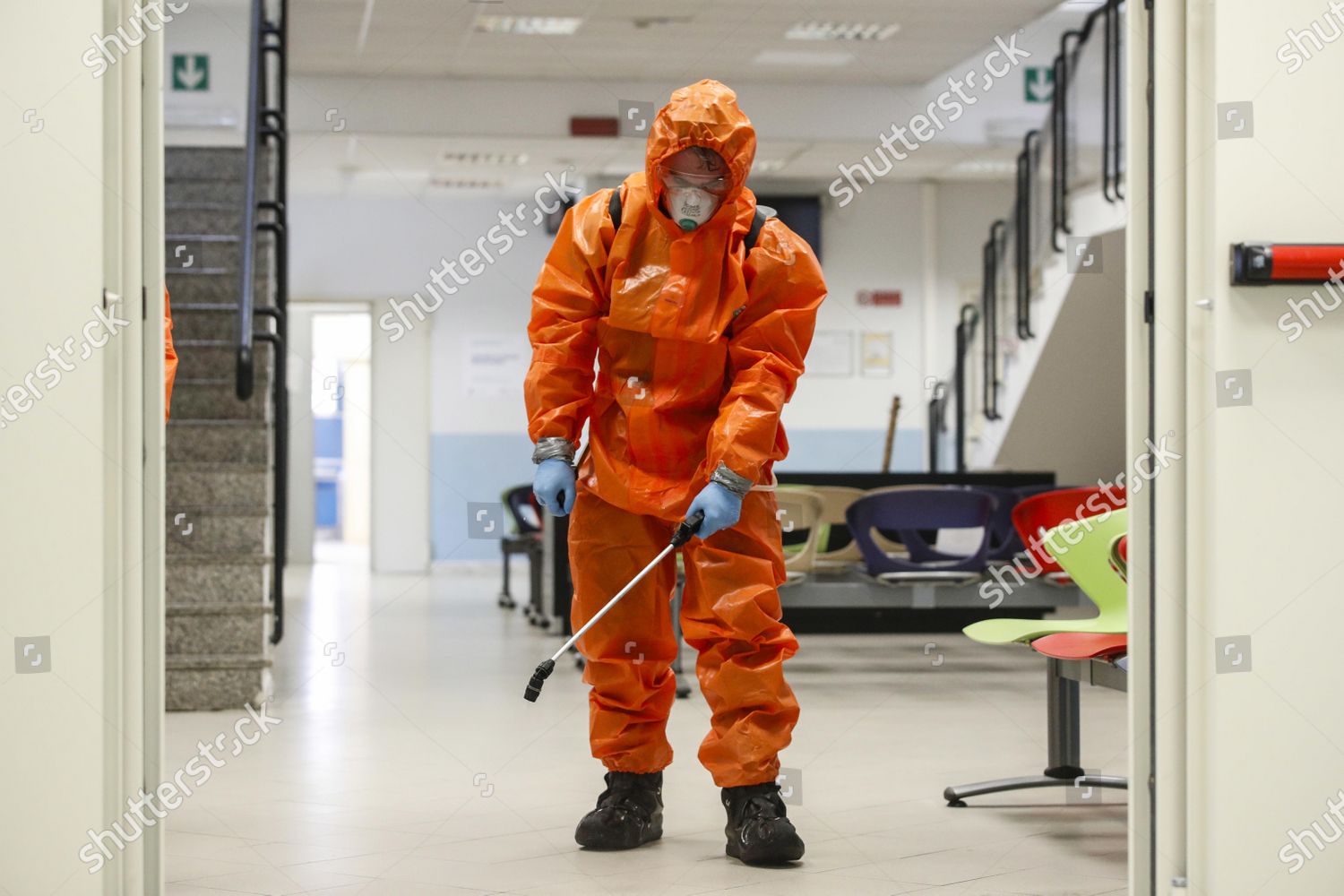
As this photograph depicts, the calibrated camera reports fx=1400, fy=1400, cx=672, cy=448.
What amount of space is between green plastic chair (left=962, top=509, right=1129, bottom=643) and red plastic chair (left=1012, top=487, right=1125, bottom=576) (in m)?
1.23

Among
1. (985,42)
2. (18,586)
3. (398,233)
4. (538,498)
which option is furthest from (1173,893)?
(398,233)

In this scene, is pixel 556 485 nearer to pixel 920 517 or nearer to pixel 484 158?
pixel 920 517

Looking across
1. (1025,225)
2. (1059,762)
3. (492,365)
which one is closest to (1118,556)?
(1059,762)

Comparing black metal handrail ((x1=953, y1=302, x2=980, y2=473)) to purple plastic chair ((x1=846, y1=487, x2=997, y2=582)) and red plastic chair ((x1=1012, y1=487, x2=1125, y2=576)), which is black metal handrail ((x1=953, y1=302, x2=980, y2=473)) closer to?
purple plastic chair ((x1=846, y1=487, x2=997, y2=582))

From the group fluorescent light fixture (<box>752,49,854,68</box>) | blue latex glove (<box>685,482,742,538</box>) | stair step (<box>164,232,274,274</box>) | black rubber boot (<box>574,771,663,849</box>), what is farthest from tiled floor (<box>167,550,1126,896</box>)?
fluorescent light fixture (<box>752,49,854,68</box>)

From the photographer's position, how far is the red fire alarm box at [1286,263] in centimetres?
201

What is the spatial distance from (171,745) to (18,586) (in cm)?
211

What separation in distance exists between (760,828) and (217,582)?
2637 mm

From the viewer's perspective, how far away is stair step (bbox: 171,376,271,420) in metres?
5.11

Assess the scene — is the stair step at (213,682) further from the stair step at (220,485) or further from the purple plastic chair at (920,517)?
the purple plastic chair at (920,517)

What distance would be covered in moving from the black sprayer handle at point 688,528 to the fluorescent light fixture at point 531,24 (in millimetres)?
6161

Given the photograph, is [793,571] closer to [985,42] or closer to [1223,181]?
[1223,181]

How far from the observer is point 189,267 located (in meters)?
5.52

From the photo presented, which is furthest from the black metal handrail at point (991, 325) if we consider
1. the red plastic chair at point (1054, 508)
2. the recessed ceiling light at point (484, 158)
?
the red plastic chair at point (1054, 508)
